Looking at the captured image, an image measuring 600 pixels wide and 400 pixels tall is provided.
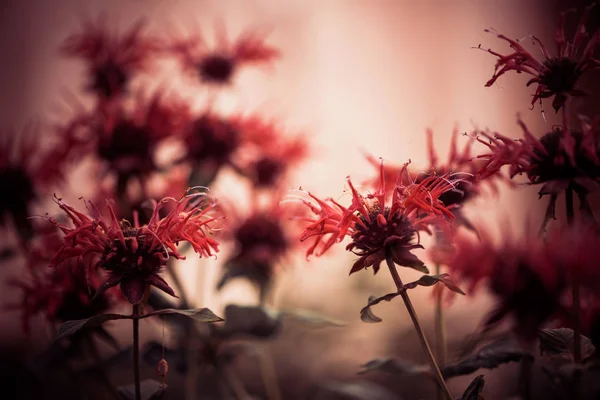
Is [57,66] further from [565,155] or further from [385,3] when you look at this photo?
[565,155]

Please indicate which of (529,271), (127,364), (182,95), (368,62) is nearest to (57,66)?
(368,62)

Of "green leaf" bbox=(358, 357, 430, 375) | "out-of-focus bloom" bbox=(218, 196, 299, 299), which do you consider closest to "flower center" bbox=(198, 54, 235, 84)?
"out-of-focus bloom" bbox=(218, 196, 299, 299)

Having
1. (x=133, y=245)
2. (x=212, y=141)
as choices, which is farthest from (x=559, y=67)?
(x=212, y=141)

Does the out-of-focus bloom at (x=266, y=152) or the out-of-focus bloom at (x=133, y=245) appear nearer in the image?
the out-of-focus bloom at (x=133, y=245)

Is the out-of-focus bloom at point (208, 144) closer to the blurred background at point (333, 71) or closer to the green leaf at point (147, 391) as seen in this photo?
the green leaf at point (147, 391)

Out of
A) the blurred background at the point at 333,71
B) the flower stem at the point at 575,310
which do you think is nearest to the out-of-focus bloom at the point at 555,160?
the flower stem at the point at 575,310
